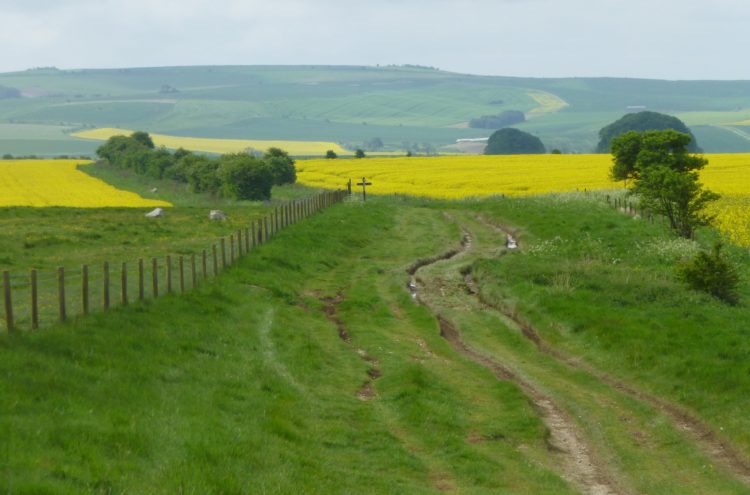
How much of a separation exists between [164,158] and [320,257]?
68689mm

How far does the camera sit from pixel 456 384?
73.6 ft

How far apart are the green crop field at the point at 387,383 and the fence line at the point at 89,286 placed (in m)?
0.50

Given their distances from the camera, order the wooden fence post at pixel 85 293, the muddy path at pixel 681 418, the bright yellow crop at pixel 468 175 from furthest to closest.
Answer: the bright yellow crop at pixel 468 175, the wooden fence post at pixel 85 293, the muddy path at pixel 681 418

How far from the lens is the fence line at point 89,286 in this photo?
20641mm

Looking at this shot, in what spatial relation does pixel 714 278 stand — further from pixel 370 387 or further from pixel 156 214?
pixel 156 214

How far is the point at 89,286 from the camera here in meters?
25.8

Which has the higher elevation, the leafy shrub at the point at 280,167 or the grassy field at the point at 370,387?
the leafy shrub at the point at 280,167

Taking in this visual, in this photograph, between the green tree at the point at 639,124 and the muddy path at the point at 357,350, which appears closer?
the muddy path at the point at 357,350

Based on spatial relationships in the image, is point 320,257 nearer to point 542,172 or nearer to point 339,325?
point 339,325

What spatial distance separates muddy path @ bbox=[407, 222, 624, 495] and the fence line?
7.37 m

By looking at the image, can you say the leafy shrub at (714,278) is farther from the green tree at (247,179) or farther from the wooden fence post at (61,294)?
the green tree at (247,179)

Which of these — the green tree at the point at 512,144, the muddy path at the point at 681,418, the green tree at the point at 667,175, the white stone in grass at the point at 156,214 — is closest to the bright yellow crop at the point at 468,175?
the green tree at the point at 667,175

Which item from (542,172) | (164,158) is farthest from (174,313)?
(164,158)

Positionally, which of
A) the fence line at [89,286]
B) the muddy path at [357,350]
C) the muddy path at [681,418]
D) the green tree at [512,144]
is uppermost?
the green tree at [512,144]
